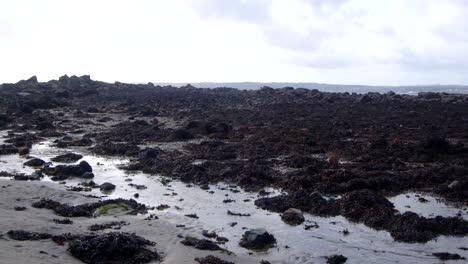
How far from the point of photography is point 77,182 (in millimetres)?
15539

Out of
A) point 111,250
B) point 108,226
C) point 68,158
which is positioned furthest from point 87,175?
point 111,250

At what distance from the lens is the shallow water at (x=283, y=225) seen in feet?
31.3

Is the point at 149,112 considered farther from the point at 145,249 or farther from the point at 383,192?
the point at 145,249

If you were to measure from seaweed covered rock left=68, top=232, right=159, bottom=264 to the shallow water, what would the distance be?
1807 millimetres

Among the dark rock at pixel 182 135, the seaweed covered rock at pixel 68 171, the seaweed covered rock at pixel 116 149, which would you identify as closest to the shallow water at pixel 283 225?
the seaweed covered rock at pixel 68 171

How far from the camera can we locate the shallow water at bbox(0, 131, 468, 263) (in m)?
9.54

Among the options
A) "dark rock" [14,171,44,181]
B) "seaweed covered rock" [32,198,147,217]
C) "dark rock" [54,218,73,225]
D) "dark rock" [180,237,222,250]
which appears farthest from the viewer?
"dark rock" [14,171,44,181]

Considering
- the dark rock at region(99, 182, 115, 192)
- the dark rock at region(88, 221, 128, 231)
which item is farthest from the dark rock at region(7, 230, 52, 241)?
the dark rock at region(99, 182, 115, 192)

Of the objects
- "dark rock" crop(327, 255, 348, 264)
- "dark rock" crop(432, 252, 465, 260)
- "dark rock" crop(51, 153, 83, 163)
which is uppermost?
"dark rock" crop(432, 252, 465, 260)

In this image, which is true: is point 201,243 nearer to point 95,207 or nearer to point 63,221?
point 63,221

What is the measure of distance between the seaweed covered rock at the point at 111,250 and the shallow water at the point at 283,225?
1.81 m

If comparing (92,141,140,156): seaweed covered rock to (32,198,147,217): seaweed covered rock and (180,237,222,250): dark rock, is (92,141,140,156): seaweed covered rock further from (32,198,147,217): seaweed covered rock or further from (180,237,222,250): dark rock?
(180,237,222,250): dark rock

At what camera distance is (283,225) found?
11359mm

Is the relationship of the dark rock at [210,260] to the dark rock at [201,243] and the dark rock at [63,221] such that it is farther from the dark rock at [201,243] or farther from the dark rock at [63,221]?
the dark rock at [63,221]
